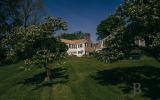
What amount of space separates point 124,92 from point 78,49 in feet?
392

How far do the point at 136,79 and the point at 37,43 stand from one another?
15.9m

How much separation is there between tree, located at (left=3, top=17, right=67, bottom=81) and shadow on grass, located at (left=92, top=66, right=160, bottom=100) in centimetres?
869

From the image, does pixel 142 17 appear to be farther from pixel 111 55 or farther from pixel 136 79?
pixel 136 79

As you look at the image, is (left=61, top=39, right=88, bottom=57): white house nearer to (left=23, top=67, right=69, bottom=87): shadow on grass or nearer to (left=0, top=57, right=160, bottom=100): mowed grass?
(left=23, top=67, right=69, bottom=87): shadow on grass

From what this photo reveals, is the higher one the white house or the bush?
the white house

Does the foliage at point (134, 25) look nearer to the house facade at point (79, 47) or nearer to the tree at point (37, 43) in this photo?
the tree at point (37, 43)

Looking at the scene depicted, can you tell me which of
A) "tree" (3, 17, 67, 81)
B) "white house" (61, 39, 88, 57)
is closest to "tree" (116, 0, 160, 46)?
"tree" (3, 17, 67, 81)

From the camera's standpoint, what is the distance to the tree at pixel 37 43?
51844mm

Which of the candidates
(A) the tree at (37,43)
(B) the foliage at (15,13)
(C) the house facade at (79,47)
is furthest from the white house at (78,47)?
(A) the tree at (37,43)

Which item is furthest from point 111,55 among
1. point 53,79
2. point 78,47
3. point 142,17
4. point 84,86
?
point 78,47

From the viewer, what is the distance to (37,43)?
176ft

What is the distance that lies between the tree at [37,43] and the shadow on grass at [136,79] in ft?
28.5

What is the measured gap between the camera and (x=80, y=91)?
4778 centimetres

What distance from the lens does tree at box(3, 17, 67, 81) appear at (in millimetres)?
51844
